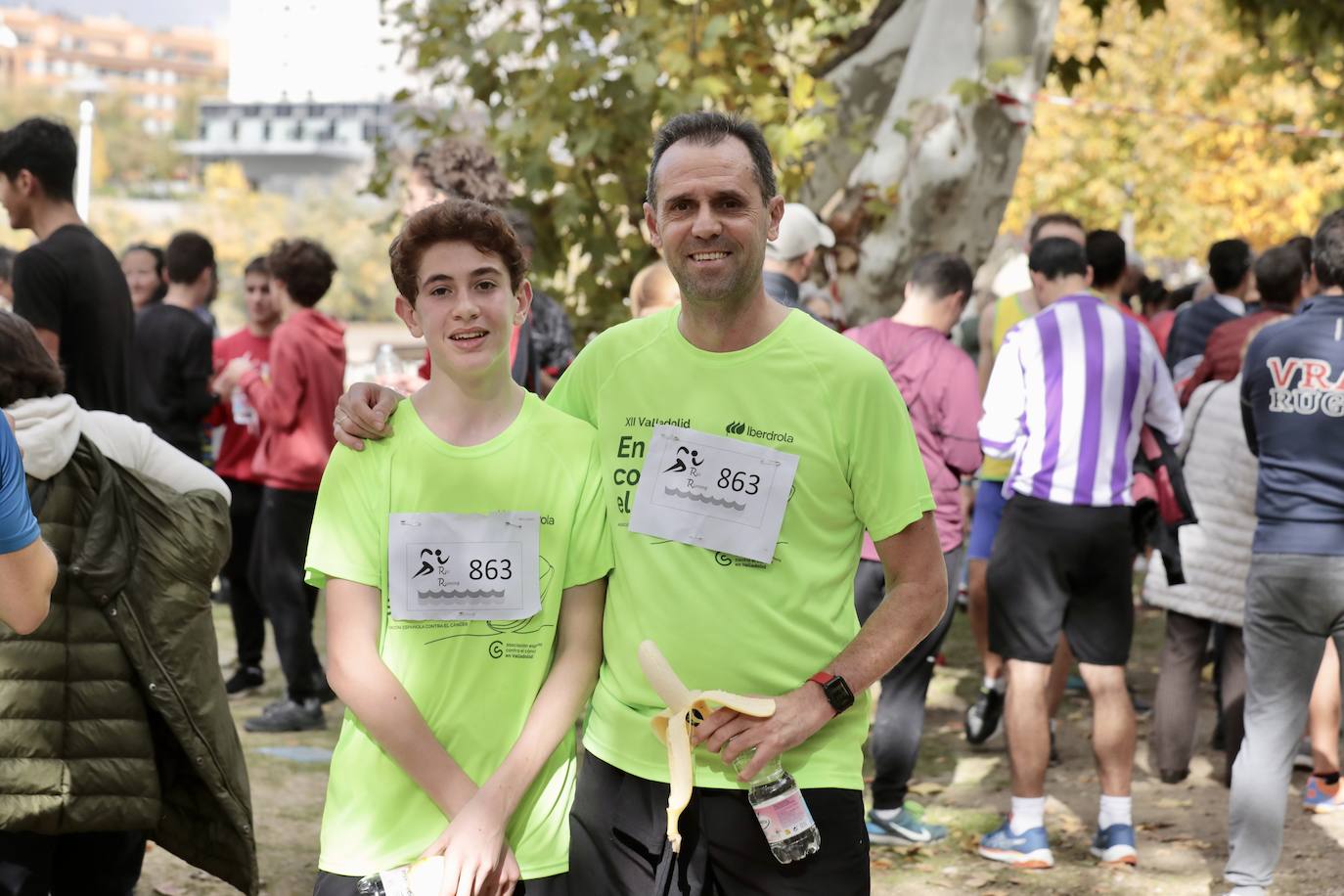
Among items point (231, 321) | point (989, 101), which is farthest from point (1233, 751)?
point (231, 321)

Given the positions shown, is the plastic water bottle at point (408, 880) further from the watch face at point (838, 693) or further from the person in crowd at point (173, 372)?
the person in crowd at point (173, 372)

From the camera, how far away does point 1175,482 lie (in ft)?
19.7

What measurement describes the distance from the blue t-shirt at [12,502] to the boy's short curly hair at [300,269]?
4.95 m

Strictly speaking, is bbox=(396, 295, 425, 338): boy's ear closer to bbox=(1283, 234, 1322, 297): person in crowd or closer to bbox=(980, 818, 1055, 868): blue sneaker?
bbox=(980, 818, 1055, 868): blue sneaker

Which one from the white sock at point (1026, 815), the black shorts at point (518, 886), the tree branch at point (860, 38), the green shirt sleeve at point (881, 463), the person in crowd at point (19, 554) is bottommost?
the white sock at point (1026, 815)

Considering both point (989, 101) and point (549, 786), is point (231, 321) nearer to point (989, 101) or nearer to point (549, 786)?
point (989, 101)

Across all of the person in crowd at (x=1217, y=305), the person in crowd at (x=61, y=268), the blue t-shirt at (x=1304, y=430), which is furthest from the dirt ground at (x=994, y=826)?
the person in crowd at (x=1217, y=305)

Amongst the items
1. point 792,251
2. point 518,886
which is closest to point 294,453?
point 792,251

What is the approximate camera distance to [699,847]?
3.02 metres

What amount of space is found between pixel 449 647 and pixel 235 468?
229 inches

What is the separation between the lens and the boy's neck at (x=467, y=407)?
9.78 feet

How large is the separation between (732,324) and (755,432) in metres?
0.21

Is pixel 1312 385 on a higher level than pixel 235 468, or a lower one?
higher

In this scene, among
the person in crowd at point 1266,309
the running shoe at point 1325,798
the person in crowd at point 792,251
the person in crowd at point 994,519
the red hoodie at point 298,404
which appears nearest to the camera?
the person in crowd at point 792,251
